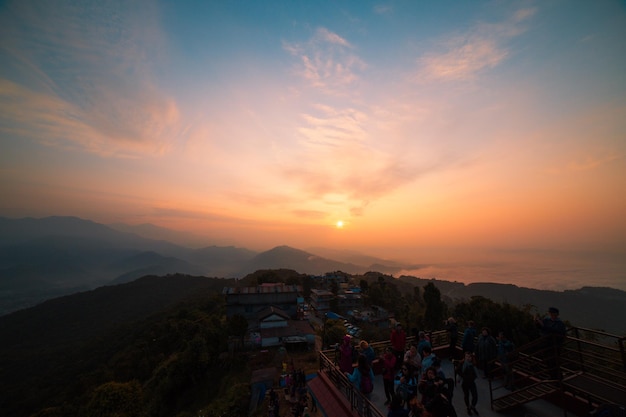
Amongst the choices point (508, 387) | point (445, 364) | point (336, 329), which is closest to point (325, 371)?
point (445, 364)

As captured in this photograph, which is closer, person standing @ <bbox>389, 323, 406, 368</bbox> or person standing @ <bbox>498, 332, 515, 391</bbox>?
person standing @ <bbox>498, 332, 515, 391</bbox>

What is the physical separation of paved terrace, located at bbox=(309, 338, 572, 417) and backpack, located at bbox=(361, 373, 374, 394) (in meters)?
0.47

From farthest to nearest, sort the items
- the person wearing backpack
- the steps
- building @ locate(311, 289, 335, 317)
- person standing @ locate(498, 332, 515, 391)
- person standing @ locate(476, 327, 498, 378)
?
building @ locate(311, 289, 335, 317) < person standing @ locate(476, 327, 498, 378) < person standing @ locate(498, 332, 515, 391) < the person wearing backpack < the steps

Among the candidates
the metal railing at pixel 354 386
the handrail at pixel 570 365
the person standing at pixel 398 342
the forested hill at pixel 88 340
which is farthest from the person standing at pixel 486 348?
the forested hill at pixel 88 340

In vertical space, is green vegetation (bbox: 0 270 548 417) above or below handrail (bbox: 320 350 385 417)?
below

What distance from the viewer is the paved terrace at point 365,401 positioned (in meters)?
8.34

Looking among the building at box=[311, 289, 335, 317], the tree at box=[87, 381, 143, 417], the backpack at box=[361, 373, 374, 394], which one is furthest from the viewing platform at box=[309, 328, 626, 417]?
the building at box=[311, 289, 335, 317]

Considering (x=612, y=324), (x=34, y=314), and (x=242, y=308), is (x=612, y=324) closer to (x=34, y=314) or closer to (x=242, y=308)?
(x=242, y=308)

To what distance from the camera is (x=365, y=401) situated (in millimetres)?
7598

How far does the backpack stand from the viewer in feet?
29.2

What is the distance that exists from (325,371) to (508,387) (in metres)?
7.24

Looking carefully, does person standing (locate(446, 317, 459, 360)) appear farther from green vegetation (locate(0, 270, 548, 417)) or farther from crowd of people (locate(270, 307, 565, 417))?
green vegetation (locate(0, 270, 548, 417))

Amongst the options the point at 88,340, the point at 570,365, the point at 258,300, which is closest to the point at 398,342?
the point at 570,365

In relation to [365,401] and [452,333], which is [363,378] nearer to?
[365,401]
